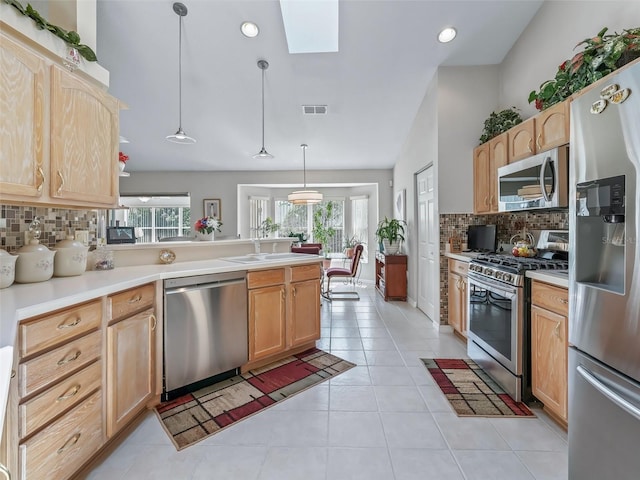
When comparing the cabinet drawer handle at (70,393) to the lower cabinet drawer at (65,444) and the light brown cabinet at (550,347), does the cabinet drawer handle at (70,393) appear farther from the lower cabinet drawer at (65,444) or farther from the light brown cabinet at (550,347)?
the light brown cabinet at (550,347)

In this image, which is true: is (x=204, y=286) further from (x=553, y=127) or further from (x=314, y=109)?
(x=314, y=109)

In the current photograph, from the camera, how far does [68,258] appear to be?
1.84 m

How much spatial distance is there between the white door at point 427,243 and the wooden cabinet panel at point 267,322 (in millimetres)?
2018

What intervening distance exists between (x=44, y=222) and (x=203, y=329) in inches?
49.0

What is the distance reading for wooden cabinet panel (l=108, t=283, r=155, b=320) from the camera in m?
1.63

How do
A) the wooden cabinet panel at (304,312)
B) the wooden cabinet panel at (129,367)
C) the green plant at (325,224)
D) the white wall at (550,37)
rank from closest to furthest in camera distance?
the wooden cabinet panel at (129,367), the white wall at (550,37), the wooden cabinet panel at (304,312), the green plant at (325,224)

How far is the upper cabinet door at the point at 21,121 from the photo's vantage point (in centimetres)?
137

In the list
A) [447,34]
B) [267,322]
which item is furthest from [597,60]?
[267,322]

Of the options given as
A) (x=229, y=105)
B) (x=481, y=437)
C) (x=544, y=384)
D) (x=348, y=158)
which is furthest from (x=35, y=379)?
(x=348, y=158)

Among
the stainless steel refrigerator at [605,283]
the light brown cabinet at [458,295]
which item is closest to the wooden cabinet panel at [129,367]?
the stainless steel refrigerator at [605,283]

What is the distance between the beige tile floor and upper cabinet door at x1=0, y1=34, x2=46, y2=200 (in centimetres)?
153

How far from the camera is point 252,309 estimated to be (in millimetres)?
2480

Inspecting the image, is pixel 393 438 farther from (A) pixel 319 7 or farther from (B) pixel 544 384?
(A) pixel 319 7

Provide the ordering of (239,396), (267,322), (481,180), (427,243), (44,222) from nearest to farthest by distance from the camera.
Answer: (44,222), (239,396), (267,322), (481,180), (427,243)
